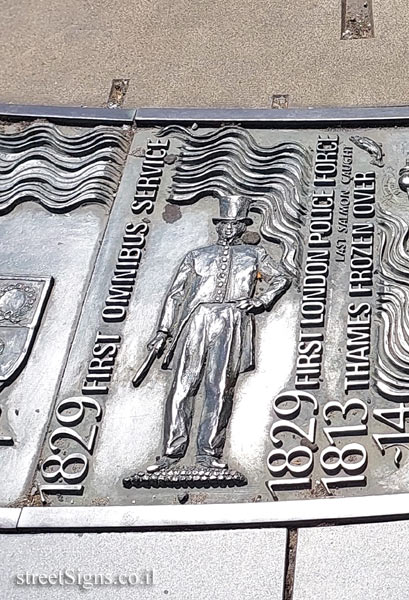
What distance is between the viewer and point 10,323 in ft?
14.9

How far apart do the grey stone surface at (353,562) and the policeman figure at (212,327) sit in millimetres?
499

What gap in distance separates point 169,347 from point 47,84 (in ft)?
7.58

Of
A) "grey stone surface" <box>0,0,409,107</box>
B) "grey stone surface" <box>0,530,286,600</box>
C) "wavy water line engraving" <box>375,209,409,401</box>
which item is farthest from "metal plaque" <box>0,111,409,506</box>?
"grey stone surface" <box>0,0,409,107</box>

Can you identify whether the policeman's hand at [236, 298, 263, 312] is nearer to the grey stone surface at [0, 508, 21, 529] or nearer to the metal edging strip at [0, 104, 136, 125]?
the grey stone surface at [0, 508, 21, 529]

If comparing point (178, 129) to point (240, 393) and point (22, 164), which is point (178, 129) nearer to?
point (22, 164)

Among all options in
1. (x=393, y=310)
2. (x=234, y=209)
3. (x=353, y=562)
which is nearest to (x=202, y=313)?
(x=234, y=209)

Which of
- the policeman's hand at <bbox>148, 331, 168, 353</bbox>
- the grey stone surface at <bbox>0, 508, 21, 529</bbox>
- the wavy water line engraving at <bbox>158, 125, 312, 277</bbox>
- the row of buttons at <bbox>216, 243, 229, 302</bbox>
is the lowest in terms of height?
the grey stone surface at <bbox>0, 508, 21, 529</bbox>

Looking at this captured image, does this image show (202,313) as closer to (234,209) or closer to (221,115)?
(234,209)

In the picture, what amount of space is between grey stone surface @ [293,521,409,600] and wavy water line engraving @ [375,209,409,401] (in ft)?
2.04

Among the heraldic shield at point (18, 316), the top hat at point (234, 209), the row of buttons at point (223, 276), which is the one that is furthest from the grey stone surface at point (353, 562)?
the top hat at point (234, 209)

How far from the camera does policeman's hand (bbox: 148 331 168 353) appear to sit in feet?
A: 14.0

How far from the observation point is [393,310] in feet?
14.1

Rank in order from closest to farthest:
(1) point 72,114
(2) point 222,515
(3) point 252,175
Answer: (2) point 222,515, (3) point 252,175, (1) point 72,114

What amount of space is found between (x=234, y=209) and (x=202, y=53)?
4.98 feet
